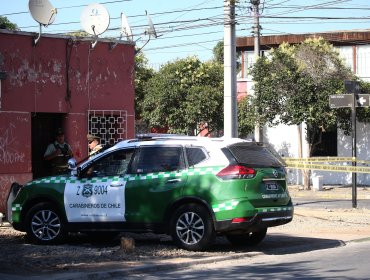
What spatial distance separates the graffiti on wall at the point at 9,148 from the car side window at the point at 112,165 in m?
3.89

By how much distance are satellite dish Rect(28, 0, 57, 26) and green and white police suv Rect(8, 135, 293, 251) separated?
479 centimetres

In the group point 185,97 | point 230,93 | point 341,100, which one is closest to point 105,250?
point 230,93

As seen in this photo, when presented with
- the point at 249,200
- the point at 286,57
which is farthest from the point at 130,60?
the point at 286,57

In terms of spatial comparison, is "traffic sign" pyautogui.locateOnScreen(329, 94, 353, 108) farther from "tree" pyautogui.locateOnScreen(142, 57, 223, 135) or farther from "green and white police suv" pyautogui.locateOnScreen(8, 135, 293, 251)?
"tree" pyautogui.locateOnScreen(142, 57, 223, 135)

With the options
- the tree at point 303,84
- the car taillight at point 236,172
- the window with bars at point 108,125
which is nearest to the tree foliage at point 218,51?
the tree at point 303,84

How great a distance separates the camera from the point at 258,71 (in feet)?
97.0

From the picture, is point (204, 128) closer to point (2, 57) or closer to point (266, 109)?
point (266, 109)

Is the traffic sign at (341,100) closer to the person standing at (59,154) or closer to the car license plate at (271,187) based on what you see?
the person standing at (59,154)

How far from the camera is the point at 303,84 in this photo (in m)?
28.5

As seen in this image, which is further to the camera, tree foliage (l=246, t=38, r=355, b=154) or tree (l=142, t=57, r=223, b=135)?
tree (l=142, t=57, r=223, b=135)

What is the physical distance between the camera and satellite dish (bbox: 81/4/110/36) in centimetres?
1669

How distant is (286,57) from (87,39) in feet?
45.3

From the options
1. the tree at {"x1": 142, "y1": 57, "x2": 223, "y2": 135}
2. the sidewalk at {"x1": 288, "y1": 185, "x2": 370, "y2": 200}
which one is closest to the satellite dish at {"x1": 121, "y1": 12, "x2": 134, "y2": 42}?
the sidewalk at {"x1": 288, "y1": 185, "x2": 370, "y2": 200}

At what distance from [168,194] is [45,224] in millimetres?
2383
